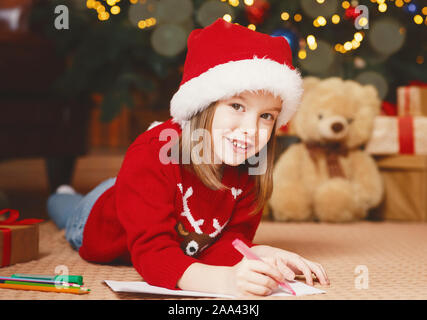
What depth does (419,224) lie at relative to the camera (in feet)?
4.84

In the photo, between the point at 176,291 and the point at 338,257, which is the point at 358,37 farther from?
the point at 176,291

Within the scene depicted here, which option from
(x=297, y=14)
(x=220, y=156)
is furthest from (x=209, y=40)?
(x=297, y=14)

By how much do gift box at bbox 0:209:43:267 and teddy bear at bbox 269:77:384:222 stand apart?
712 millimetres

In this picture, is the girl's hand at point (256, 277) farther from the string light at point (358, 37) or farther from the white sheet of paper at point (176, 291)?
the string light at point (358, 37)

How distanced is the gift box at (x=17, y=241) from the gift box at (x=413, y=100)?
1158 millimetres

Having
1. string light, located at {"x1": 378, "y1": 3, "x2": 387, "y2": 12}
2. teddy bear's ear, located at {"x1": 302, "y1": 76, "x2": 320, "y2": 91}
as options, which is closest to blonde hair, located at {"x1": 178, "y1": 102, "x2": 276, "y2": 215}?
teddy bear's ear, located at {"x1": 302, "y1": 76, "x2": 320, "y2": 91}

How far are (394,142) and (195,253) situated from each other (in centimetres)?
93

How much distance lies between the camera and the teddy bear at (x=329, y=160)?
145 cm

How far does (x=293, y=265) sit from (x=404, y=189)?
0.89 m

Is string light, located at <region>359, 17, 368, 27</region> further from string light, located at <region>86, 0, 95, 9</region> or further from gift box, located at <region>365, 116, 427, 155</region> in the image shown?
string light, located at <region>86, 0, 95, 9</region>

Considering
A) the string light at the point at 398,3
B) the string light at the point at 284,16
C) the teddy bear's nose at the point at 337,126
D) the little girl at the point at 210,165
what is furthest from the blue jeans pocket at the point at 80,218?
the string light at the point at 398,3

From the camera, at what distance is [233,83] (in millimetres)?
721

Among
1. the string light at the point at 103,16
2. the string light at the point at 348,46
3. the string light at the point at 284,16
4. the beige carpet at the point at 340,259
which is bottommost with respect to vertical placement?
the beige carpet at the point at 340,259
